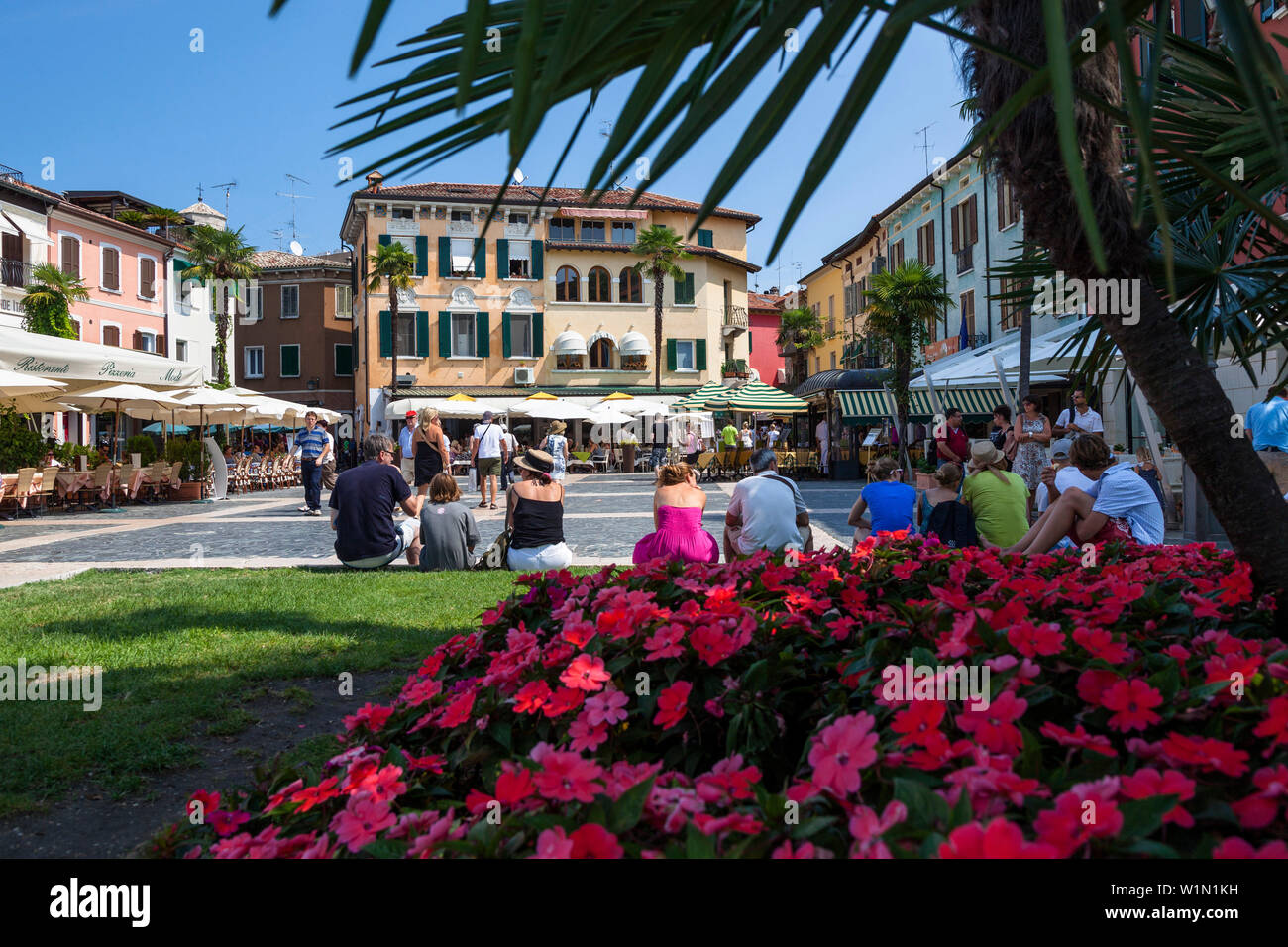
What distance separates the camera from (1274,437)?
8.90 m

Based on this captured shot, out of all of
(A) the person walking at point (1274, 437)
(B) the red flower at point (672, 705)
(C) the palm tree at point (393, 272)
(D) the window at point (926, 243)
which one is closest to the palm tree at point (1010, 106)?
(B) the red flower at point (672, 705)

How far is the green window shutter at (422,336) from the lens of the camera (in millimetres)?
41594

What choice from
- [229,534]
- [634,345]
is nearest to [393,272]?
[634,345]

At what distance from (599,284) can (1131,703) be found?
4265cm

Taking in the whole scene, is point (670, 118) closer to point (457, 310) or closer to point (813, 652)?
point (813, 652)

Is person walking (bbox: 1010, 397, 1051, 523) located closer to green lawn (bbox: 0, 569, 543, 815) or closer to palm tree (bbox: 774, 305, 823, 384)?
green lawn (bbox: 0, 569, 543, 815)

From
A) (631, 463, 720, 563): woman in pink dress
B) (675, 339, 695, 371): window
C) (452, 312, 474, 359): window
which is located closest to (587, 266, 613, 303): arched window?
(675, 339, 695, 371): window

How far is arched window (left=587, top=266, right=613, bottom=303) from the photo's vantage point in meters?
43.2

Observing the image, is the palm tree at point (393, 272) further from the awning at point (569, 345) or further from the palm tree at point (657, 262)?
the palm tree at point (657, 262)

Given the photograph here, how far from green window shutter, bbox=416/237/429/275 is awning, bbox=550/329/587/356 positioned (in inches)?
240

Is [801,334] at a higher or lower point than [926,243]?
lower

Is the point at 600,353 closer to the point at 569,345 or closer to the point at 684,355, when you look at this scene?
the point at 569,345

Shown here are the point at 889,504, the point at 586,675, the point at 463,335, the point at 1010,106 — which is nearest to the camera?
the point at 1010,106

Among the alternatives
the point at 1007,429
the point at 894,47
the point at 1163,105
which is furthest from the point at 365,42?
the point at 1007,429
